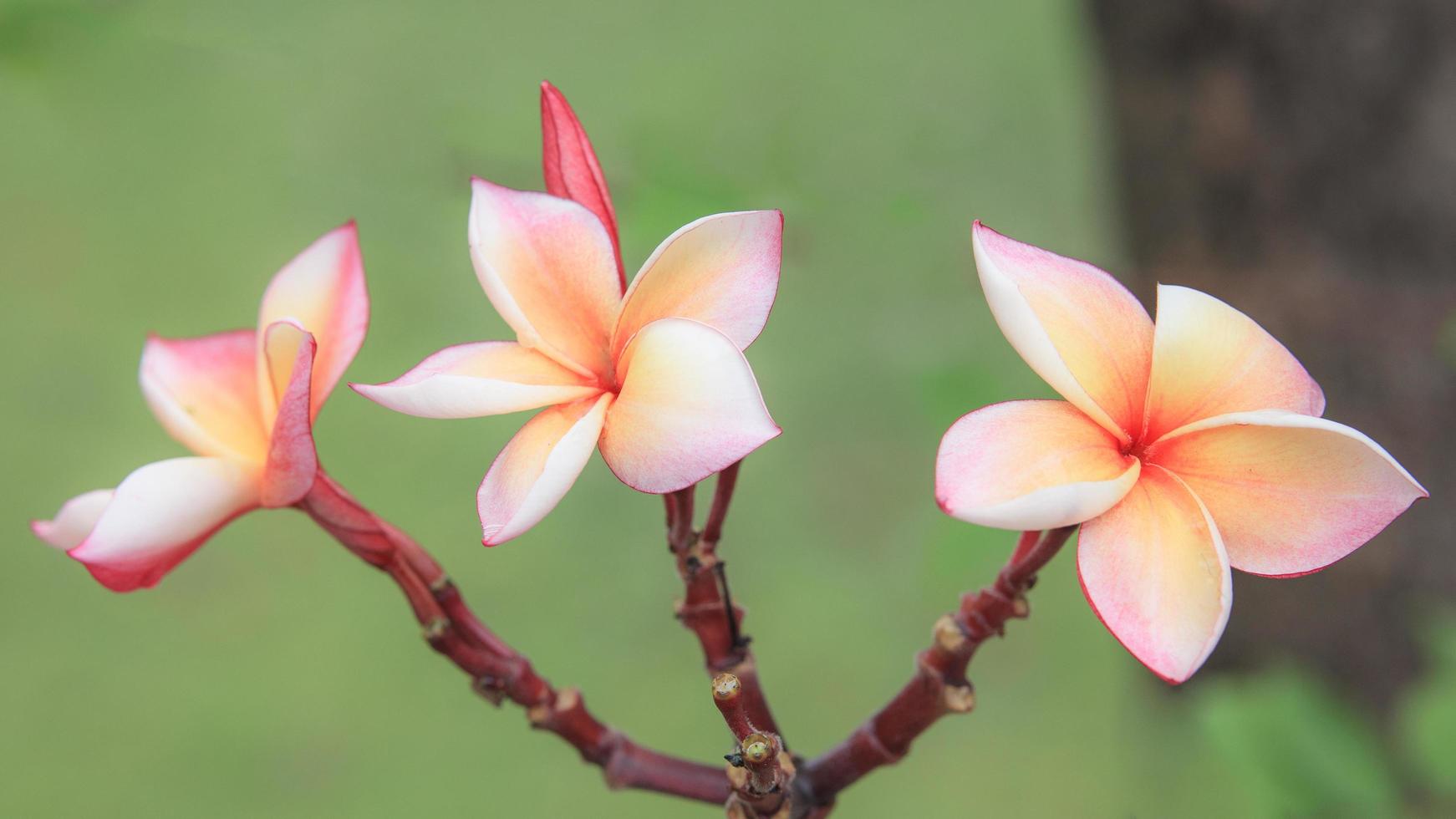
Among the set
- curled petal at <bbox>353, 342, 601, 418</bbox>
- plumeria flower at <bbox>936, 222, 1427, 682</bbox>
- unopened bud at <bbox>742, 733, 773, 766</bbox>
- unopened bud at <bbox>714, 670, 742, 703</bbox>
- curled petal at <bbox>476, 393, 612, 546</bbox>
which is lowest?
unopened bud at <bbox>742, 733, 773, 766</bbox>

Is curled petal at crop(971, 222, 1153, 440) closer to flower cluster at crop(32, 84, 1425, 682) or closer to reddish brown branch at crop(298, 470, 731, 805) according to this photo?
flower cluster at crop(32, 84, 1425, 682)

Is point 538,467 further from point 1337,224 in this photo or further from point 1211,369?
point 1337,224

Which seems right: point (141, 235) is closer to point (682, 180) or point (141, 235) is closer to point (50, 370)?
point (50, 370)

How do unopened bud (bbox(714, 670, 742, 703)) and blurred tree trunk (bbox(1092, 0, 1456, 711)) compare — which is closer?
unopened bud (bbox(714, 670, 742, 703))

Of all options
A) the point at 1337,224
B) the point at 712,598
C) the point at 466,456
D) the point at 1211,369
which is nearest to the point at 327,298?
the point at 712,598

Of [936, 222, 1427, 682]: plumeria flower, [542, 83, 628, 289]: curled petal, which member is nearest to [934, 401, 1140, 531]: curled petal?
[936, 222, 1427, 682]: plumeria flower

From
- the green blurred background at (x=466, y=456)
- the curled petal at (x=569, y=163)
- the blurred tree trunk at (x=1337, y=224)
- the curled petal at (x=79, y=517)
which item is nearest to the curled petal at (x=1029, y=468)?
the curled petal at (x=569, y=163)

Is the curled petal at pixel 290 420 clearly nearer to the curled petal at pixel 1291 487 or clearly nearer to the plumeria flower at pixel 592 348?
the plumeria flower at pixel 592 348
